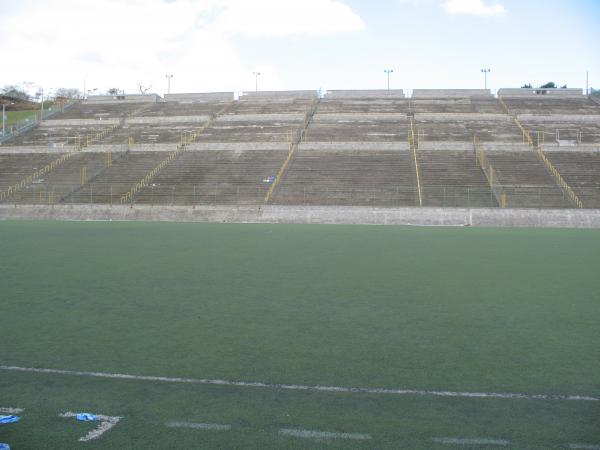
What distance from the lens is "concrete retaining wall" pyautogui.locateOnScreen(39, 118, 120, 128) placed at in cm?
4959

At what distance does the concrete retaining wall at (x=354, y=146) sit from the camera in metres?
39.8

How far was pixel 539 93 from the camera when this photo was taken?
54656mm

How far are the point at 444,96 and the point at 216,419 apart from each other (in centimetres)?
5420

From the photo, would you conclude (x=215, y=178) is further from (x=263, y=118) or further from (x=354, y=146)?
(x=263, y=118)

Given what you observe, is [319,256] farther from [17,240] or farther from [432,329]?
[17,240]

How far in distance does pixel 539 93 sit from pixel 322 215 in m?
35.3

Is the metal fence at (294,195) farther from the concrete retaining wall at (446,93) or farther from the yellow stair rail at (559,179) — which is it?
the concrete retaining wall at (446,93)

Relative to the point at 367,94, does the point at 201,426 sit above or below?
below

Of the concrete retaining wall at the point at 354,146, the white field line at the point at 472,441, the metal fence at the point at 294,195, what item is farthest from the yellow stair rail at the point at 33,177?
the white field line at the point at 472,441

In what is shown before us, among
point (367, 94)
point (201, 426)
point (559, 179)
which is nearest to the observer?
point (201, 426)

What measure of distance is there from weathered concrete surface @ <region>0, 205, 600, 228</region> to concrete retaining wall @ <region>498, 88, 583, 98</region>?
29.0 metres

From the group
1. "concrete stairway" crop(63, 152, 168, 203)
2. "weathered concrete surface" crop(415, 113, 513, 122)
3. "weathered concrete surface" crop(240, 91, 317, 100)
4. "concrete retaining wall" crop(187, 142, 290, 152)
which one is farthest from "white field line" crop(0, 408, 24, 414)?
"weathered concrete surface" crop(240, 91, 317, 100)

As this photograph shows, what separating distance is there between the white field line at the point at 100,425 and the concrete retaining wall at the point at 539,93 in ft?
182

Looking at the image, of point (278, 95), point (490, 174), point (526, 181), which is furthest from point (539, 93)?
point (526, 181)
